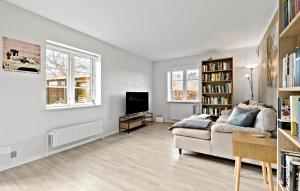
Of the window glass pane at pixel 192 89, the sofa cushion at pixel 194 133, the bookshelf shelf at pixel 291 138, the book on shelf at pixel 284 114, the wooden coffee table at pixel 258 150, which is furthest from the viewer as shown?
the window glass pane at pixel 192 89

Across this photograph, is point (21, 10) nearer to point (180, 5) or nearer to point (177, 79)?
point (180, 5)

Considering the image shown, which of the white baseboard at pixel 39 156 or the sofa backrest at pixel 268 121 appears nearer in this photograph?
the sofa backrest at pixel 268 121

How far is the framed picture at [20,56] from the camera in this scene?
238cm

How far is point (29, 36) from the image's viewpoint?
8.71ft

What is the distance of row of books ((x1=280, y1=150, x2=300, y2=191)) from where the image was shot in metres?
1.01

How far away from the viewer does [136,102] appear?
5094mm

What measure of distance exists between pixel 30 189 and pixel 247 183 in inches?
107

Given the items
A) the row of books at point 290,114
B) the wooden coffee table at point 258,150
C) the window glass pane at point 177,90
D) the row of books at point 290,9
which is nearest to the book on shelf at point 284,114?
the row of books at point 290,114

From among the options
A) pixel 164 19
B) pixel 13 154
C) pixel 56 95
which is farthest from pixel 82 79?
pixel 164 19

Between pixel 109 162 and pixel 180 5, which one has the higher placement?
pixel 180 5

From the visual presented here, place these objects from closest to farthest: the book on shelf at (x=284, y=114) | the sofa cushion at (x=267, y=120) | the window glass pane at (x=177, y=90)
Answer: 1. the book on shelf at (x=284, y=114)
2. the sofa cushion at (x=267, y=120)
3. the window glass pane at (x=177, y=90)

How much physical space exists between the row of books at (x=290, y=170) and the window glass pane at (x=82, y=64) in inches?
152

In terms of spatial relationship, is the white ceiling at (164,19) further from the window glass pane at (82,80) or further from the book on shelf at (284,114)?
the book on shelf at (284,114)

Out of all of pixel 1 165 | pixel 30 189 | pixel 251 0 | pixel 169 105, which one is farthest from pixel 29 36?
pixel 169 105
